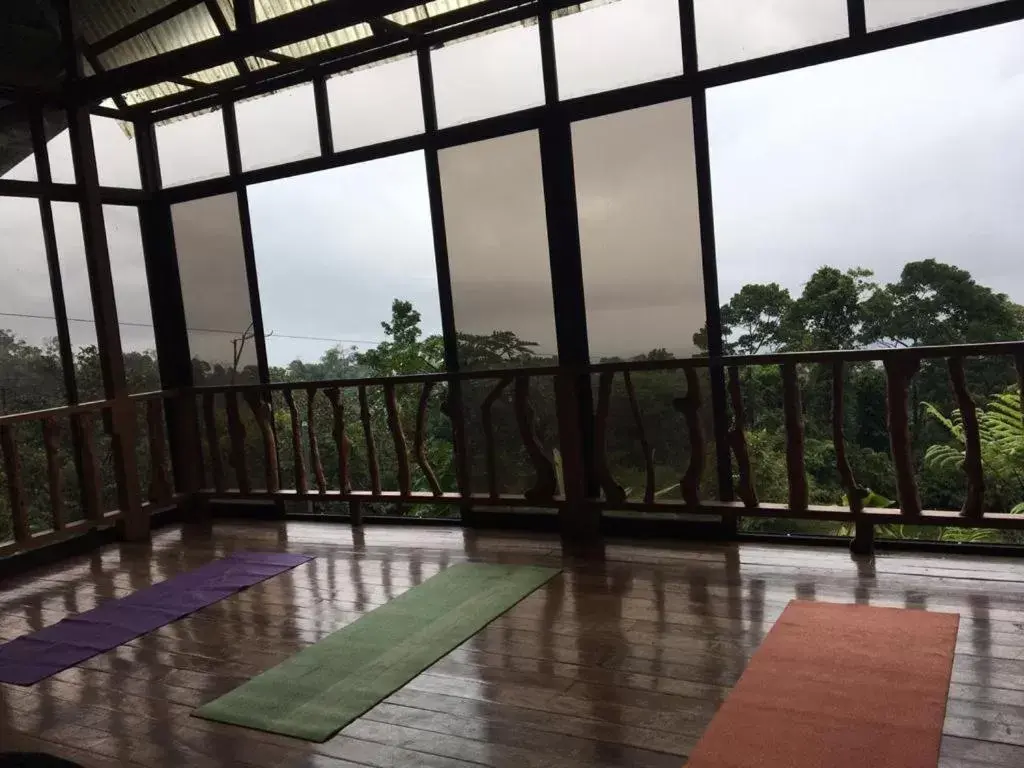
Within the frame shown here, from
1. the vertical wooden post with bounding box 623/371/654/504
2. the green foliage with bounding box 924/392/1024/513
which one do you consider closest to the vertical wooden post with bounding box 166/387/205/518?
the vertical wooden post with bounding box 623/371/654/504

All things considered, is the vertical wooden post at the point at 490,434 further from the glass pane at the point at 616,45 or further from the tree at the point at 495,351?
the glass pane at the point at 616,45

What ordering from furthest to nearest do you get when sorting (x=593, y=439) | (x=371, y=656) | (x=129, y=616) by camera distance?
(x=593, y=439) < (x=129, y=616) < (x=371, y=656)

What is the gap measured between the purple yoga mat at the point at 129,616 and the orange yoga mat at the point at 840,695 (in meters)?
2.58

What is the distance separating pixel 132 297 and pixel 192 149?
114 centimetres

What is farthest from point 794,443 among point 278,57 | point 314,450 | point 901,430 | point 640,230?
point 278,57

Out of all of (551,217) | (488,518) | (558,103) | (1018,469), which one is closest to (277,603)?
(488,518)

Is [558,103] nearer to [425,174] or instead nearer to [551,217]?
[551,217]

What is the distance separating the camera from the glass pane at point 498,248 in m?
4.56

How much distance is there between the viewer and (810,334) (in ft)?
17.8

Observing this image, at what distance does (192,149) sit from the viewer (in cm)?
562

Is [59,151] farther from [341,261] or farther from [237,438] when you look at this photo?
[341,261]

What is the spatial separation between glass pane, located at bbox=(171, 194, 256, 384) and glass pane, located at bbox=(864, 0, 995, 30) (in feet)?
13.4

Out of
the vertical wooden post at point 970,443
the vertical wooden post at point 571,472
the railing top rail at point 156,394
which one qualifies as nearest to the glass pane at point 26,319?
the railing top rail at point 156,394

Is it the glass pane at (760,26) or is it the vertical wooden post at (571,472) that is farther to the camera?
the vertical wooden post at (571,472)
